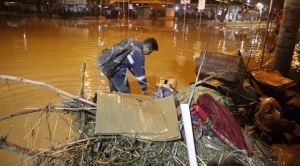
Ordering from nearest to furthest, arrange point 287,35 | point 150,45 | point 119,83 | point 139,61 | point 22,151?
point 22,151 → point 139,61 → point 150,45 → point 119,83 → point 287,35

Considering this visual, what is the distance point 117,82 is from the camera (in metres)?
4.54

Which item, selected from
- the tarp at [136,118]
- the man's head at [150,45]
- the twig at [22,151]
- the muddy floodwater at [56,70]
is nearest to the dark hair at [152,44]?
the man's head at [150,45]

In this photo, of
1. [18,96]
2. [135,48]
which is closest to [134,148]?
[135,48]

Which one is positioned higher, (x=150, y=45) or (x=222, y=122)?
(x=150, y=45)

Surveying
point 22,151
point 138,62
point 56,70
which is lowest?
point 56,70

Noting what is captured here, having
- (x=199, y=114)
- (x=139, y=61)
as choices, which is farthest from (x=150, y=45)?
(x=199, y=114)

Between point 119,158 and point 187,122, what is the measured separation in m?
0.78

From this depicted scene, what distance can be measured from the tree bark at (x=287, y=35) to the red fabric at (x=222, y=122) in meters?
4.41

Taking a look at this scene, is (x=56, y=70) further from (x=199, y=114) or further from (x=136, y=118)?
(x=199, y=114)

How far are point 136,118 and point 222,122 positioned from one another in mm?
999

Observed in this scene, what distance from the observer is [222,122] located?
2637 millimetres

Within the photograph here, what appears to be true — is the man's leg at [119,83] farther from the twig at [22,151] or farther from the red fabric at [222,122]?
the twig at [22,151]

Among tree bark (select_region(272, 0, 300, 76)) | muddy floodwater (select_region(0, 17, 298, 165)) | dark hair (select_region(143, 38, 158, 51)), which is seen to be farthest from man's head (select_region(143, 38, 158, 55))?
tree bark (select_region(272, 0, 300, 76))

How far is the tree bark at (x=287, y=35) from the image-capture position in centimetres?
589
